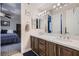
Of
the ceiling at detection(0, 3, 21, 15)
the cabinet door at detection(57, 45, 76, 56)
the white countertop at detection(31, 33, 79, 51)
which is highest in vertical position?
the ceiling at detection(0, 3, 21, 15)

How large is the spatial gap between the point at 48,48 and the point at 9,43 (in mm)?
615

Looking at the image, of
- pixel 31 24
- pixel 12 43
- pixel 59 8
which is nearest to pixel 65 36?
pixel 59 8

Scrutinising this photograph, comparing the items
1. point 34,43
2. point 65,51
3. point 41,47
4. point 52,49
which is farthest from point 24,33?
point 65,51

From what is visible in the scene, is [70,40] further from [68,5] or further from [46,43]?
[68,5]

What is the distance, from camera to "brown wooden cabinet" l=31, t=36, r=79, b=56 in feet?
5.11

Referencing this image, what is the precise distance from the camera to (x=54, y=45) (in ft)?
5.44

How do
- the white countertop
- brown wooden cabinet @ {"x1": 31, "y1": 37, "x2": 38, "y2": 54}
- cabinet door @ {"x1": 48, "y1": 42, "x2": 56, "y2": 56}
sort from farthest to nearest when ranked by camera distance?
brown wooden cabinet @ {"x1": 31, "y1": 37, "x2": 38, "y2": 54}, cabinet door @ {"x1": 48, "y1": 42, "x2": 56, "y2": 56}, the white countertop

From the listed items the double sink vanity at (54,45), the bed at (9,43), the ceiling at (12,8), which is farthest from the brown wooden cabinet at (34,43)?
the ceiling at (12,8)

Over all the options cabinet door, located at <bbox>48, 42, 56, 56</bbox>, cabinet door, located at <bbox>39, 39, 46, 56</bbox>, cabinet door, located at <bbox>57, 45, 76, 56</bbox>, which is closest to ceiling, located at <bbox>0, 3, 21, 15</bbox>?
cabinet door, located at <bbox>39, 39, 46, 56</bbox>

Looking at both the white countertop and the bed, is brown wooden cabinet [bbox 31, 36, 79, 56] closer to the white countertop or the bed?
the white countertop

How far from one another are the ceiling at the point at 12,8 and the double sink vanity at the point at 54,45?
44 cm

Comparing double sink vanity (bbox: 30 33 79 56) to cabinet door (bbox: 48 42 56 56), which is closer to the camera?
double sink vanity (bbox: 30 33 79 56)

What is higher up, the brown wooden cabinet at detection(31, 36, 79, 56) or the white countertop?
the white countertop

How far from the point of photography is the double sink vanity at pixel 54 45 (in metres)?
1.50
